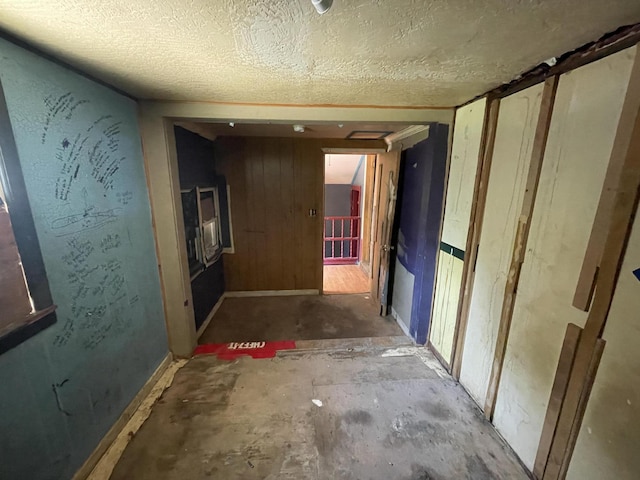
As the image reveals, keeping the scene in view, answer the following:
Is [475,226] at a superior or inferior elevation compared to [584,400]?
superior

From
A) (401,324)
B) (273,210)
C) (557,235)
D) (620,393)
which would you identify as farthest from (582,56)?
(273,210)

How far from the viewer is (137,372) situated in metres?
1.87

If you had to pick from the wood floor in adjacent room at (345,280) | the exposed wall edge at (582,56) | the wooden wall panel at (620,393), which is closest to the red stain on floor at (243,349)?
the wood floor in adjacent room at (345,280)

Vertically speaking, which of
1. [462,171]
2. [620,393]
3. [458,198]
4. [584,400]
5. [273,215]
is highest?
[462,171]

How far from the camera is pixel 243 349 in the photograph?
257 centimetres

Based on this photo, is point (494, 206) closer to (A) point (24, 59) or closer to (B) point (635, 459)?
(B) point (635, 459)

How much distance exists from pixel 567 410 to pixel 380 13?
1.84 metres

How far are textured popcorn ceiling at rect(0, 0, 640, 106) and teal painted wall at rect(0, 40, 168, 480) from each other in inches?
9.1

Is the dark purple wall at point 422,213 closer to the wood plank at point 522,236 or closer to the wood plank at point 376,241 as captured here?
the wood plank at point 376,241

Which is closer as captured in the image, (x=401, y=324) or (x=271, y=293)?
(x=401, y=324)

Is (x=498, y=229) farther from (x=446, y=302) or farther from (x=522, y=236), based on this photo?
(x=446, y=302)

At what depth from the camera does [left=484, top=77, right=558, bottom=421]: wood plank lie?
1.33 meters

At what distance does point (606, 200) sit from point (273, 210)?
11.2 feet

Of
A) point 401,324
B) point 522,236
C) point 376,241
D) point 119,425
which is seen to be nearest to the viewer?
point 522,236
